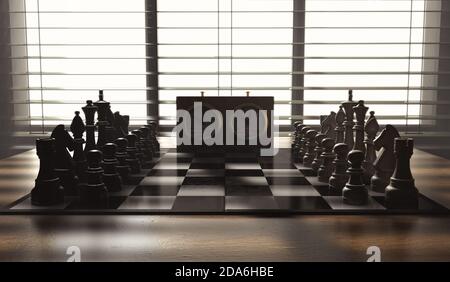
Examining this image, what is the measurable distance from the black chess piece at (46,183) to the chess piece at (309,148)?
132 centimetres

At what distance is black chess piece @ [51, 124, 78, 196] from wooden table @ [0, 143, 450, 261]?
45 cm

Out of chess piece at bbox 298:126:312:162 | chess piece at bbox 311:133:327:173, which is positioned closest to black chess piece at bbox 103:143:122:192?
chess piece at bbox 311:133:327:173

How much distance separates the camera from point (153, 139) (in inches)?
119

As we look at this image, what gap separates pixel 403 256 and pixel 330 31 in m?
4.51

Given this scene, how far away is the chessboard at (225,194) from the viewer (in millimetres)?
1546

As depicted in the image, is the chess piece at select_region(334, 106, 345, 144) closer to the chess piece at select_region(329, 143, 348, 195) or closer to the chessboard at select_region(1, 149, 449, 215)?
the chessboard at select_region(1, 149, 449, 215)

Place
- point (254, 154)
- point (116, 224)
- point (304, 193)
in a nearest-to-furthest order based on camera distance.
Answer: point (116, 224)
point (304, 193)
point (254, 154)

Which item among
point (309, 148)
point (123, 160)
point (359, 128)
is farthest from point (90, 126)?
point (359, 128)

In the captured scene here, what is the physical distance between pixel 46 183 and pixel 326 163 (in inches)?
48.2

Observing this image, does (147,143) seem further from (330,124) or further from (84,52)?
(84,52)

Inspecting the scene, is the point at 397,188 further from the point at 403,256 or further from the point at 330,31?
the point at 330,31

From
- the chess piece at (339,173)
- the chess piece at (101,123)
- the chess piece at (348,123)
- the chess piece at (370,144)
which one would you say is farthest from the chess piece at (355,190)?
the chess piece at (101,123)

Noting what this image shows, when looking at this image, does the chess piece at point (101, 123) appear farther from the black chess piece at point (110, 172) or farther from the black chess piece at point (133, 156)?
the black chess piece at point (110, 172)
